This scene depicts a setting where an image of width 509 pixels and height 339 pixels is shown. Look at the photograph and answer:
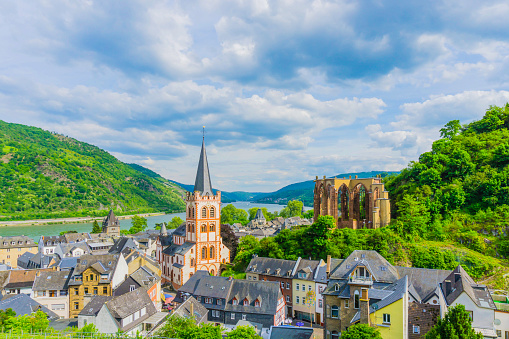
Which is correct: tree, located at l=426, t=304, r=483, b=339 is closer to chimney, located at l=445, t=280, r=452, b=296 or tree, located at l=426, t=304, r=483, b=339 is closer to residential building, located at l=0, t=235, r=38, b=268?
chimney, located at l=445, t=280, r=452, b=296

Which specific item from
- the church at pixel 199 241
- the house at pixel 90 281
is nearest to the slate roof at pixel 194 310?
the house at pixel 90 281

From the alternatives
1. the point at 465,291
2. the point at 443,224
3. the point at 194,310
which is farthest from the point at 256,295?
the point at 443,224

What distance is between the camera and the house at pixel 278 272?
41.4m

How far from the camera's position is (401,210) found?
4606cm

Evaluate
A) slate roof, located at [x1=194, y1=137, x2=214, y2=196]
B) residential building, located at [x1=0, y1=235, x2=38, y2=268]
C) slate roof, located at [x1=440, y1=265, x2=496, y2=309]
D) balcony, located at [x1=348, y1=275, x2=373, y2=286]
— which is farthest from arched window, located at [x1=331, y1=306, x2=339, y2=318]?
residential building, located at [x1=0, y1=235, x2=38, y2=268]

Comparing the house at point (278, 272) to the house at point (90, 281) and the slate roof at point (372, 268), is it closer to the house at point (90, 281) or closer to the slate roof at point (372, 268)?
the slate roof at point (372, 268)

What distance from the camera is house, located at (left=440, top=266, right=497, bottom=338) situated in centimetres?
2467

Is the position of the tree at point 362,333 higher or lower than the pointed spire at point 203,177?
lower

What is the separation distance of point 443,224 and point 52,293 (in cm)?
4818

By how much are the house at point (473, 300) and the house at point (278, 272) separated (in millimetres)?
17747

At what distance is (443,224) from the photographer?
44.3 meters

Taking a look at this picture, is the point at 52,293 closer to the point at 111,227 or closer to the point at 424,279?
the point at 424,279

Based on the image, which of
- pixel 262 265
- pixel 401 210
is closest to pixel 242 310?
pixel 262 265

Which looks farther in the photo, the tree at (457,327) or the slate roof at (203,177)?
the slate roof at (203,177)
